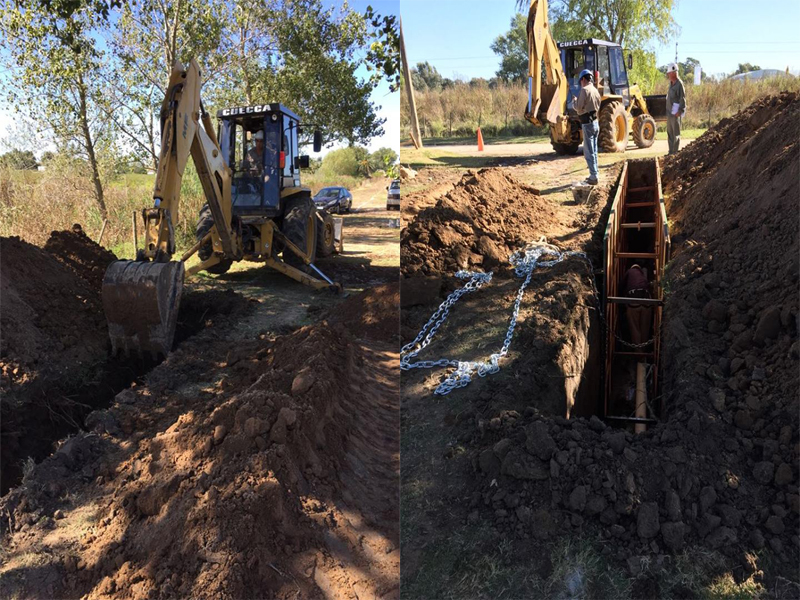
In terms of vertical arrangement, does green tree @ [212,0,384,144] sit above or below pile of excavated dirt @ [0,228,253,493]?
above

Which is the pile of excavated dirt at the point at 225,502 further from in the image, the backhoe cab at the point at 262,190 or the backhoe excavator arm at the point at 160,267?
the backhoe cab at the point at 262,190

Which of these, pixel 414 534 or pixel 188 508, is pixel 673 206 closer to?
pixel 414 534

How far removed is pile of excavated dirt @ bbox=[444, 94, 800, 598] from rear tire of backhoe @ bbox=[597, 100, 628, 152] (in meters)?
8.34

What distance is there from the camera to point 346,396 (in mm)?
4617

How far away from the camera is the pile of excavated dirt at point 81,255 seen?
7.50m

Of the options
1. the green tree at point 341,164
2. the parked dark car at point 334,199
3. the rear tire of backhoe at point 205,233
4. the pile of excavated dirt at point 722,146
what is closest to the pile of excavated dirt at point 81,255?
the rear tire of backhoe at point 205,233

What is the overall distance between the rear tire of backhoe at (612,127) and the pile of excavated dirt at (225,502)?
10.1 m

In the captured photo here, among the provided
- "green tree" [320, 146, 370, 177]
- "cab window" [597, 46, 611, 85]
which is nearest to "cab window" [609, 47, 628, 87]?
"cab window" [597, 46, 611, 85]

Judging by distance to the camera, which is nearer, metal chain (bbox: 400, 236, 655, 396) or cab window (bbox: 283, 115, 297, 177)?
metal chain (bbox: 400, 236, 655, 396)

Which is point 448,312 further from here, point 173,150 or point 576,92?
point 576,92

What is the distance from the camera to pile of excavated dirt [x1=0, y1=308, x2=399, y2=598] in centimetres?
274

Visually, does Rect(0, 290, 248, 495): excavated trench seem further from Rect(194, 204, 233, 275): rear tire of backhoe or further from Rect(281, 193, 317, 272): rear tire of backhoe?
Rect(281, 193, 317, 272): rear tire of backhoe

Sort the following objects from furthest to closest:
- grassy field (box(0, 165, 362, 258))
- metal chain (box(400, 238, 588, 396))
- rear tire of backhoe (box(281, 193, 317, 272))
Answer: grassy field (box(0, 165, 362, 258)) → rear tire of backhoe (box(281, 193, 317, 272)) → metal chain (box(400, 238, 588, 396))

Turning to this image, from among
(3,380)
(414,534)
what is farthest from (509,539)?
(3,380)
